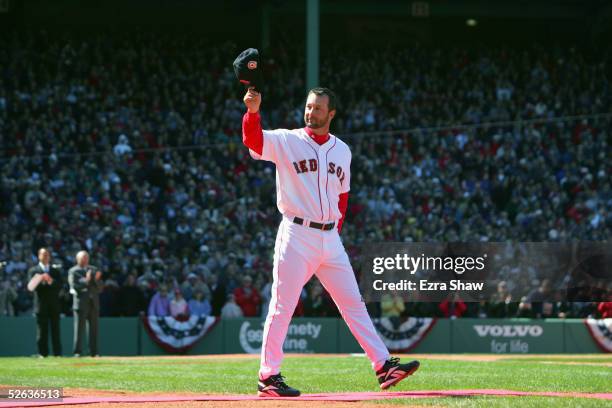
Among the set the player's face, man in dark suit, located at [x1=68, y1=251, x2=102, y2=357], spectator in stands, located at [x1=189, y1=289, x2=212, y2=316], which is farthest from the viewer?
spectator in stands, located at [x1=189, y1=289, x2=212, y2=316]

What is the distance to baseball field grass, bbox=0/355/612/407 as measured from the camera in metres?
8.12

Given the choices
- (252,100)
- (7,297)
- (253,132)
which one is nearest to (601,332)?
(7,297)

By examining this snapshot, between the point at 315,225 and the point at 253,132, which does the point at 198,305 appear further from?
the point at 253,132

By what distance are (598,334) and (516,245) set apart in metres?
2.36

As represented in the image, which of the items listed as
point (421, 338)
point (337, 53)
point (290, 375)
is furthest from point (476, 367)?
point (337, 53)

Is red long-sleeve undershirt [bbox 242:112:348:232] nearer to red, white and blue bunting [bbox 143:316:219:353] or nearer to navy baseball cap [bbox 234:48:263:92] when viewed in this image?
navy baseball cap [bbox 234:48:263:92]

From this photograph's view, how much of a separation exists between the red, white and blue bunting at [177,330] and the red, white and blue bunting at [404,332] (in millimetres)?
3315

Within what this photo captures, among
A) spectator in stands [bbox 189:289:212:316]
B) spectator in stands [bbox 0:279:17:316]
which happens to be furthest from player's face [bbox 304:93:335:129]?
spectator in stands [bbox 189:289:212:316]

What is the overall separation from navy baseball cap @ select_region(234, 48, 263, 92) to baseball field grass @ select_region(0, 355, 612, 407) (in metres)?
2.36

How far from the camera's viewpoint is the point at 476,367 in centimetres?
1371

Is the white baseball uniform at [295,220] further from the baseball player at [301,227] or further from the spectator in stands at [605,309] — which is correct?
the spectator in stands at [605,309]

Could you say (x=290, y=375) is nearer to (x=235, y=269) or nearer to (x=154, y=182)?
(x=235, y=269)

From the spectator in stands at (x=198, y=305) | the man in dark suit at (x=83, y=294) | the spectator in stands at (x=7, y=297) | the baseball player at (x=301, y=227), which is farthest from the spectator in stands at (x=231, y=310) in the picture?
the baseball player at (x=301, y=227)

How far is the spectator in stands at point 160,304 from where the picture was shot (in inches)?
869
